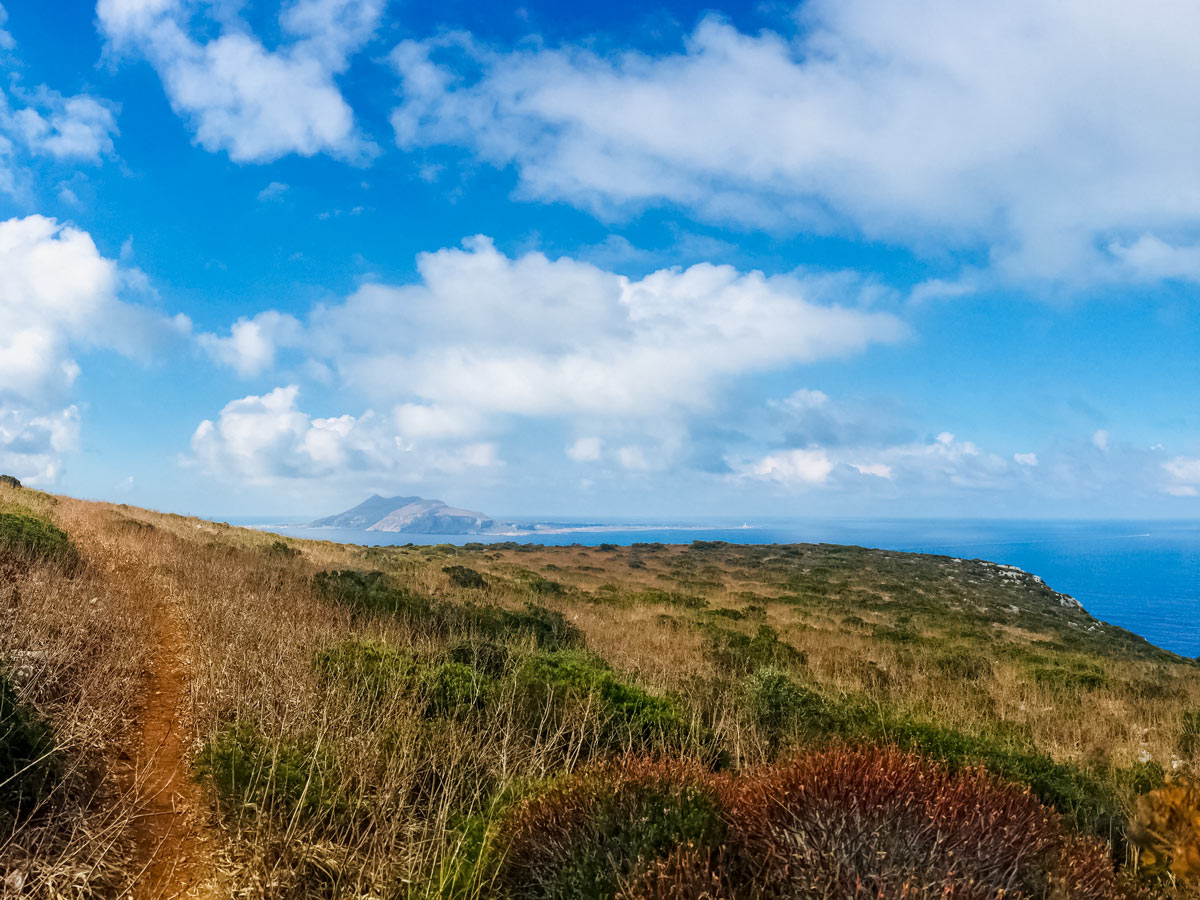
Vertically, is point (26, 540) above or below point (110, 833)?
above

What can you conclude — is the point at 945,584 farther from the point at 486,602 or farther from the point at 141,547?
the point at 141,547

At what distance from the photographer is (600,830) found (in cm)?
397

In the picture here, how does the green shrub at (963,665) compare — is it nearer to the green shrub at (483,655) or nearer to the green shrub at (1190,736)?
the green shrub at (1190,736)

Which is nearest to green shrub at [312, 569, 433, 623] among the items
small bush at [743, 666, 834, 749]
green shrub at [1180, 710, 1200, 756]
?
small bush at [743, 666, 834, 749]

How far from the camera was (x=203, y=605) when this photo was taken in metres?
9.44

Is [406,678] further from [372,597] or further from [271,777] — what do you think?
[372,597]

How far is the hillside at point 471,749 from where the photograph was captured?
12.3ft

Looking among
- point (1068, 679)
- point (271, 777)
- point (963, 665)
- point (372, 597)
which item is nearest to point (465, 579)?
point (372, 597)

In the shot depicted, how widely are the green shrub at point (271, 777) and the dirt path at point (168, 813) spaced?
0.23 m

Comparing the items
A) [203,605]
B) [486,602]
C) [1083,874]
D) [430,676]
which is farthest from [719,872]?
[486,602]

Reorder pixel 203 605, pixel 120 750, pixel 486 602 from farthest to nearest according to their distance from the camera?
pixel 486 602
pixel 203 605
pixel 120 750

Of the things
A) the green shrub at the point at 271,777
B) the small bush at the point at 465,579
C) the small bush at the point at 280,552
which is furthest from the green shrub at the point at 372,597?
the green shrub at the point at 271,777

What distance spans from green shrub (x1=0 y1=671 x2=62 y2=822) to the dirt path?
0.63m

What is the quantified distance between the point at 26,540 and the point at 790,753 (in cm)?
1353
